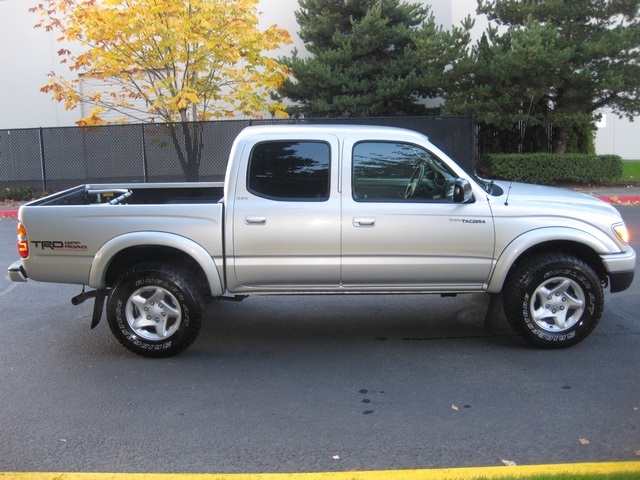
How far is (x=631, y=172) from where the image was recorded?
74.0 feet

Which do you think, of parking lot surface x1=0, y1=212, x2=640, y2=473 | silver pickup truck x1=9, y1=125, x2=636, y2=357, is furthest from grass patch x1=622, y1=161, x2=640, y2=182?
silver pickup truck x1=9, y1=125, x2=636, y2=357

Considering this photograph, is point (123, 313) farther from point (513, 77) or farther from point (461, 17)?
point (461, 17)

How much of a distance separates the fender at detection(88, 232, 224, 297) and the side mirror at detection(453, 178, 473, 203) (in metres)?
2.08

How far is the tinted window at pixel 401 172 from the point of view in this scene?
5891 mm

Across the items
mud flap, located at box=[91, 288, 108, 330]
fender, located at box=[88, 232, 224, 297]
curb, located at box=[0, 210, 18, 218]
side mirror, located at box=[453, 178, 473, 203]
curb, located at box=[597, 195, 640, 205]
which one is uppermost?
side mirror, located at box=[453, 178, 473, 203]

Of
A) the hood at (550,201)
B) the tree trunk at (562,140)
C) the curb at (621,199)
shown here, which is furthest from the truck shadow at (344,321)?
the tree trunk at (562,140)

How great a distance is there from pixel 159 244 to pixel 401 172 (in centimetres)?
213

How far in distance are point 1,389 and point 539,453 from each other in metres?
3.95

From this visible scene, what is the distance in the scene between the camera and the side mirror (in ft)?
18.5

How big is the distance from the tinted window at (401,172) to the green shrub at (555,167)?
13.7 m

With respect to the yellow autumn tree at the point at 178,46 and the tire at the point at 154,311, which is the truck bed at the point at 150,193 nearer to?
the tire at the point at 154,311

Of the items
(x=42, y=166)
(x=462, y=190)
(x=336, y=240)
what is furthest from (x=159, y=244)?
(x=42, y=166)

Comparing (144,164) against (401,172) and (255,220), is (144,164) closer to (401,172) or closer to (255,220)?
(255,220)

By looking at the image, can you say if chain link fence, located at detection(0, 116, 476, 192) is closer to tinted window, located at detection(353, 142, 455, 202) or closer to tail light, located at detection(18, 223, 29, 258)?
tinted window, located at detection(353, 142, 455, 202)
